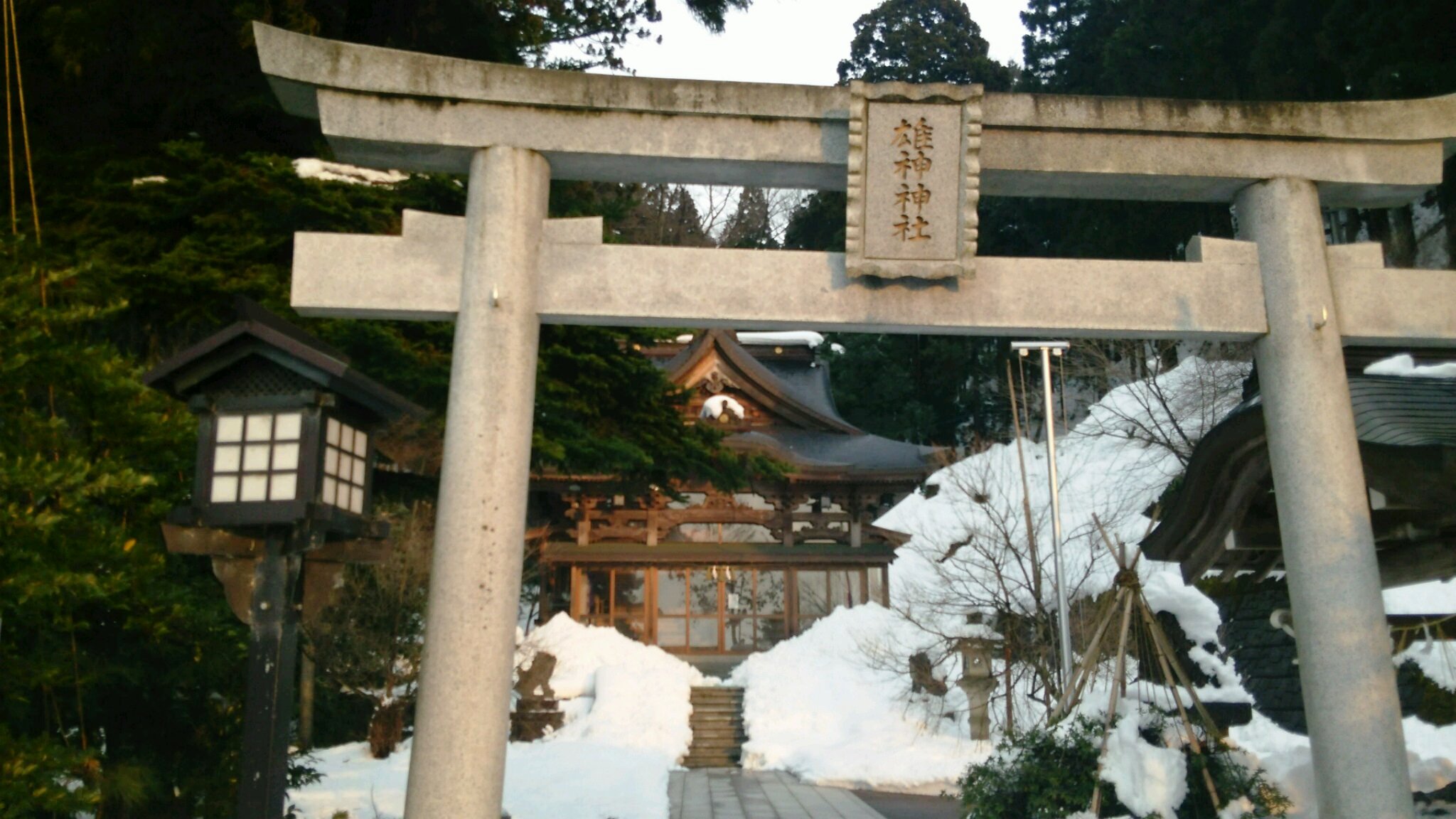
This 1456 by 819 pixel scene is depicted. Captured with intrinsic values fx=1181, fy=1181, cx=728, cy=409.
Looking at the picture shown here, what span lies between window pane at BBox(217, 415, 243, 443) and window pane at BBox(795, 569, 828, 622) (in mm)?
22881

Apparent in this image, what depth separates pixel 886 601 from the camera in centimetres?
2698

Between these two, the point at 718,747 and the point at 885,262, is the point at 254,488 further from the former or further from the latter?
the point at 718,747

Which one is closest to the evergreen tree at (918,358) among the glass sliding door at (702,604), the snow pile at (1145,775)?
the glass sliding door at (702,604)

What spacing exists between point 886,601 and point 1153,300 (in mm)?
21103

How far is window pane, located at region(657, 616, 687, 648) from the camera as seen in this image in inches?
1062

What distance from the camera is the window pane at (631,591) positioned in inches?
1060

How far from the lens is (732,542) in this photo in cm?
2688

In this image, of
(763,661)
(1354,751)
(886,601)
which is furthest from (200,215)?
(886,601)

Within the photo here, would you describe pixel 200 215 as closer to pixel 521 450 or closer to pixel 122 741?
pixel 122 741

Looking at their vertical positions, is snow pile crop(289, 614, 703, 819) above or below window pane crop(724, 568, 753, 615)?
below

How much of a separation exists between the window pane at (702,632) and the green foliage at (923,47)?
1941 centimetres

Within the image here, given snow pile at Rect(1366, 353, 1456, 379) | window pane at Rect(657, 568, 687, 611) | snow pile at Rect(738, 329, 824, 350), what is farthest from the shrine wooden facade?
snow pile at Rect(1366, 353, 1456, 379)

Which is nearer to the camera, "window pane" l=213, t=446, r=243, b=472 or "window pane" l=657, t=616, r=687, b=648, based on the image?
"window pane" l=213, t=446, r=243, b=472

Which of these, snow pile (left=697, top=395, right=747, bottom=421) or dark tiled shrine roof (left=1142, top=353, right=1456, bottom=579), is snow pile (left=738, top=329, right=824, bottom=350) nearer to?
snow pile (left=697, top=395, right=747, bottom=421)
